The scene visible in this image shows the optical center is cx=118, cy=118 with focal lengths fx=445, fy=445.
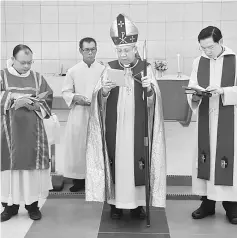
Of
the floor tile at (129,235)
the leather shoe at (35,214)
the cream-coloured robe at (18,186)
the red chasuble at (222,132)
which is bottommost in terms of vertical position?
the floor tile at (129,235)

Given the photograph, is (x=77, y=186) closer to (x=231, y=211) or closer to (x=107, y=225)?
(x=107, y=225)

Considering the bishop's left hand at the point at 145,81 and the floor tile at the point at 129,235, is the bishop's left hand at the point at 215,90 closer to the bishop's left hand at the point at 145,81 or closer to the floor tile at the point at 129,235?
the bishop's left hand at the point at 145,81

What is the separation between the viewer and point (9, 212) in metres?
4.13

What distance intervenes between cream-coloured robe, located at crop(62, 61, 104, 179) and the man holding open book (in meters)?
1.38

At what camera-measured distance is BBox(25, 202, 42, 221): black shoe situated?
4088 mm

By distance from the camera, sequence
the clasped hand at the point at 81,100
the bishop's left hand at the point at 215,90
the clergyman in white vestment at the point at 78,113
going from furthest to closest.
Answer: the clergyman in white vestment at the point at 78,113
the clasped hand at the point at 81,100
the bishop's left hand at the point at 215,90

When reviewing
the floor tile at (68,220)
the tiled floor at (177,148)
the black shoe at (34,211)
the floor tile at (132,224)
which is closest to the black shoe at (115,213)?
the floor tile at (132,224)

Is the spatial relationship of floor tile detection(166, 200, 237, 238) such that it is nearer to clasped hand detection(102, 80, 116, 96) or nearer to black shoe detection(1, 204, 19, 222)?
clasped hand detection(102, 80, 116, 96)

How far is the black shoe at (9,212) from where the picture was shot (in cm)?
406

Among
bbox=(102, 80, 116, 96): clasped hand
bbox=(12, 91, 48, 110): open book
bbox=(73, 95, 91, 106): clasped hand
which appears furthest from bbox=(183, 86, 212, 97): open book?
bbox=(73, 95, 91, 106): clasped hand

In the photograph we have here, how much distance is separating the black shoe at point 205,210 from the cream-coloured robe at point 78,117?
146 cm

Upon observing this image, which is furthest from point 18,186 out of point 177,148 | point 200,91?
point 177,148

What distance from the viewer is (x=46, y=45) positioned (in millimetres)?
8617

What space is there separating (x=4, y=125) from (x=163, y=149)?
144 centimetres
